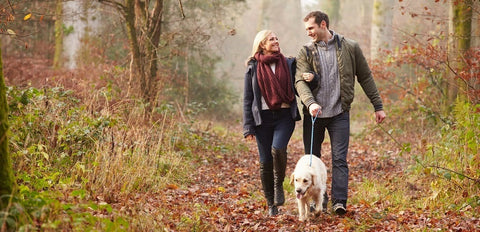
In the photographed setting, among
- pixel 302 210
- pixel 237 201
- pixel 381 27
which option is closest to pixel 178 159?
pixel 237 201

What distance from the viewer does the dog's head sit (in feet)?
17.4

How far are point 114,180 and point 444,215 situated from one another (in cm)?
364

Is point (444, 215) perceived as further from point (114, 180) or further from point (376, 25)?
point (376, 25)

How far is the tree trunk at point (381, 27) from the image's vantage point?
19109 mm

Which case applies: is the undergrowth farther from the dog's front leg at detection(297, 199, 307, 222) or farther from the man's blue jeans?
the man's blue jeans

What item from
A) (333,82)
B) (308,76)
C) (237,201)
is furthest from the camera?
(237,201)

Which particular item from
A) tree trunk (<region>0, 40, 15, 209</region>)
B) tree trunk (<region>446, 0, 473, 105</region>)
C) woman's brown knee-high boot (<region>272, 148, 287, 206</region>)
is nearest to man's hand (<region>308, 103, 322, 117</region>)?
woman's brown knee-high boot (<region>272, 148, 287, 206</region>)

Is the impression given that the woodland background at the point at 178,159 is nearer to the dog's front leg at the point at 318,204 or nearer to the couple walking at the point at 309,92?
the dog's front leg at the point at 318,204

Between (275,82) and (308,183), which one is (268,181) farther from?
(275,82)

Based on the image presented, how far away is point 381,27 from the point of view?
19422 millimetres

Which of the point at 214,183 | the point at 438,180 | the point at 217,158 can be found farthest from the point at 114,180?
the point at 217,158

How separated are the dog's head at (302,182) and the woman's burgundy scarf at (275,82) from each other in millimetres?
860

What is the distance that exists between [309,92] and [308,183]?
988 millimetres

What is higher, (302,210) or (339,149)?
(339,149)
